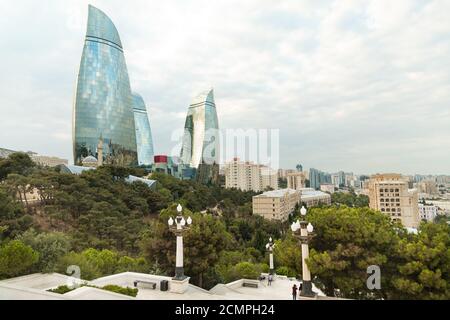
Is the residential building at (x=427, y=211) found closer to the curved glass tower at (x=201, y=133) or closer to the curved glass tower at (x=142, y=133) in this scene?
the curved glass tower at (x=201, y=133)

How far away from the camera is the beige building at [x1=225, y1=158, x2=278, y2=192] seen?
193 feet

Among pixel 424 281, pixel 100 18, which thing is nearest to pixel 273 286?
pixel 424 281

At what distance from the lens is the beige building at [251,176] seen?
58688 millimetres

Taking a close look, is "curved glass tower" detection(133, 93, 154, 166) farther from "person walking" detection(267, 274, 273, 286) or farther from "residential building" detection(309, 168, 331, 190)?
"person walking" detection(267, 274, 273, 286)

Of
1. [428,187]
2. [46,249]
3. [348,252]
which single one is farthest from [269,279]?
[428,187]

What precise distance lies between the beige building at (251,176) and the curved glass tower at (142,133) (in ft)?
56.3

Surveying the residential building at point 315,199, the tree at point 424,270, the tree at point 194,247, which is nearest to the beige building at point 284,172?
the residential building at point 315,199

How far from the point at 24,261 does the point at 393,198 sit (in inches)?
1599

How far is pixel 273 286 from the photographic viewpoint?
392 inches

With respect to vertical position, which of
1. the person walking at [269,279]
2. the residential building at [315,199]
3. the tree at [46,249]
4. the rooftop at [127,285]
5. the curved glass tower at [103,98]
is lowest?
the person walking at [269,279]

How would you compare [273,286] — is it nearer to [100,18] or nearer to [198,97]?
[100,18]

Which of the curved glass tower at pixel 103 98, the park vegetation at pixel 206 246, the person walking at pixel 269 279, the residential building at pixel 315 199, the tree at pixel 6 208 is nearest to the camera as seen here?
the park vegetation at pixel 206 246

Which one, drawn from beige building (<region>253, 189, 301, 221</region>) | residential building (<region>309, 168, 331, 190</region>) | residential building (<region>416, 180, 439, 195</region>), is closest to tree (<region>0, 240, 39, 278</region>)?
beige building (<region>253, 189, 301, 221</region>)
